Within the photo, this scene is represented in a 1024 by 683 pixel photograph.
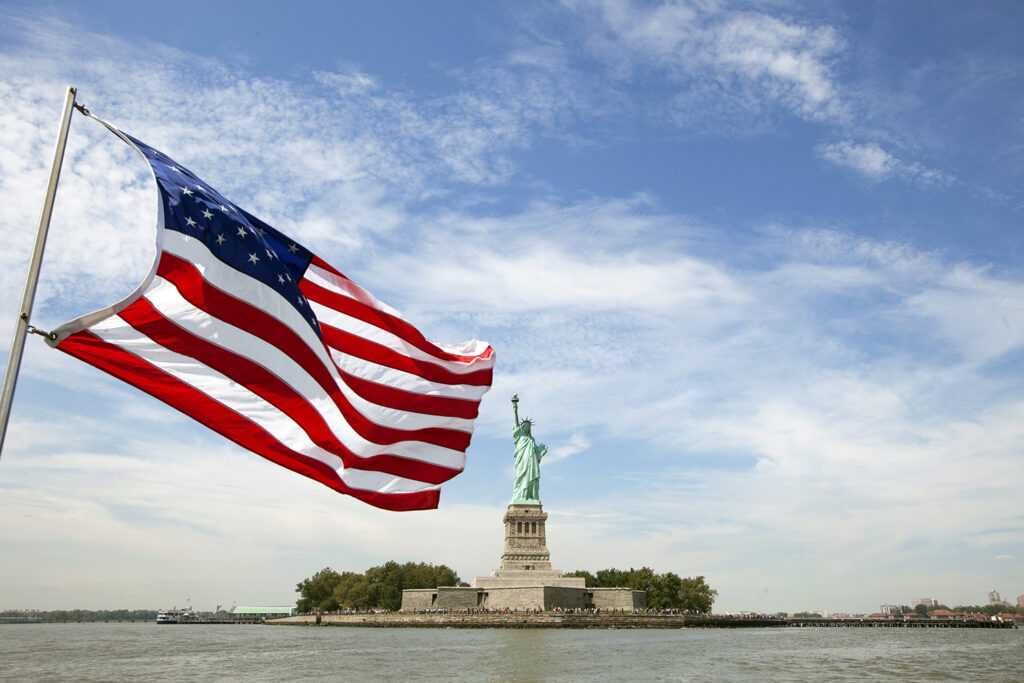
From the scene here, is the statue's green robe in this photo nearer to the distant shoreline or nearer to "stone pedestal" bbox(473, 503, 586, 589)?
"stone pedestal" bbox(473, 503, 586, 589)

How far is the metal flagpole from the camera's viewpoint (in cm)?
631

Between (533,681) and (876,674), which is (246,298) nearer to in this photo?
(533,681)

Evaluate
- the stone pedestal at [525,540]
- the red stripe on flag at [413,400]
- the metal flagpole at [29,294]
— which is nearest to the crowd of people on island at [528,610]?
the stone pedestal at [525,540]

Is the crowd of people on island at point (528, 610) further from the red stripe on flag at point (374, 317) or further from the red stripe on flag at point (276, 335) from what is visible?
the red stripe on flag at point (374, 317)

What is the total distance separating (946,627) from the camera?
397 feet

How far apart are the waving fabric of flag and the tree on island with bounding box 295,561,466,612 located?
310 feet

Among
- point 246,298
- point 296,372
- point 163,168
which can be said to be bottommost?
point 296,372

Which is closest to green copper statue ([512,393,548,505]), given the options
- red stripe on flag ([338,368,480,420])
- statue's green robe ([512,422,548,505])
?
statue's green robe ([512,422,548,505])

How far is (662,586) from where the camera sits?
94.3 metres

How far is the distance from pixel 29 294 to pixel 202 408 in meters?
2.32

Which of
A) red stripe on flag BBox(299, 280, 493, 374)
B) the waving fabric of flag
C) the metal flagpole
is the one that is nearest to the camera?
the metal flagpole

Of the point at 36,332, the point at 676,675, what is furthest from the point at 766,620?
the point at 36,332

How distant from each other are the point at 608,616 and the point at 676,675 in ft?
136

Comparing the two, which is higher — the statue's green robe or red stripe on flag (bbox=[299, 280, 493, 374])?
the statue's green robe
